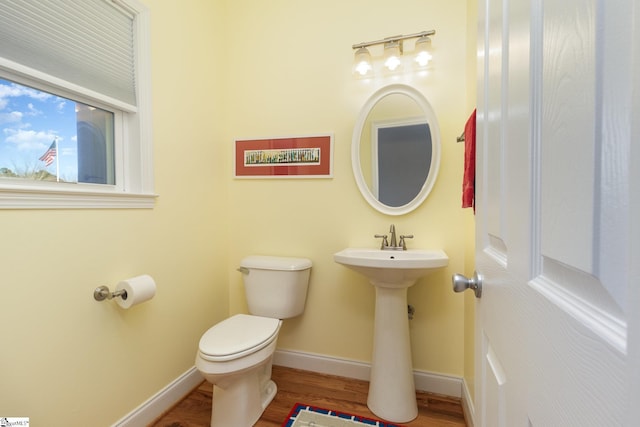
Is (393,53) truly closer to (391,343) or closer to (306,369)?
(391,343)

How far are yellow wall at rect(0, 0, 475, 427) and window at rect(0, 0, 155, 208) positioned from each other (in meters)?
0.08

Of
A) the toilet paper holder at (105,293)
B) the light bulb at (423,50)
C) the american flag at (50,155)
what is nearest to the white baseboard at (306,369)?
the toilet paper holder at (105,293)

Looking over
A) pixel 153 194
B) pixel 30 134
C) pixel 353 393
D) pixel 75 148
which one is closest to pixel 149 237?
pixel 153 194

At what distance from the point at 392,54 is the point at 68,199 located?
1749 mm

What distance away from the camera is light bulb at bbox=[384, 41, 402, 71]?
1.65m

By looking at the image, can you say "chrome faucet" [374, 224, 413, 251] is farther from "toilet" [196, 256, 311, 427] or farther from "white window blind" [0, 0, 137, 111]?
"white window blind" [0, 0, 137, 111]

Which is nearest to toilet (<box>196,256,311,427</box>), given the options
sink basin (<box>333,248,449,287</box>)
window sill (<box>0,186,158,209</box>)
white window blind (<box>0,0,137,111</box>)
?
sink basin (<box>333,248,449,287</box>)

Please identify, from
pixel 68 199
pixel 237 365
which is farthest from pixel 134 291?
pixel 237 365

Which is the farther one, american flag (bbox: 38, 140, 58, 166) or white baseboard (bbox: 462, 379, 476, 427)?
white baseboard (bbox: 462, 379, 476, 427)

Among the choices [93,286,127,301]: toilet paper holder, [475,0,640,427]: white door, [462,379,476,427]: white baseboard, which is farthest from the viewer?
[462,379,476,427]: white baseboard

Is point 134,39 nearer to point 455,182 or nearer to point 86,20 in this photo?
point 86,20

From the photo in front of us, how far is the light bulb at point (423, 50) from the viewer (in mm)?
1581

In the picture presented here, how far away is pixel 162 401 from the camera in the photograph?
1496 mm

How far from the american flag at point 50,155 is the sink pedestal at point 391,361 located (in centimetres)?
A: 157
